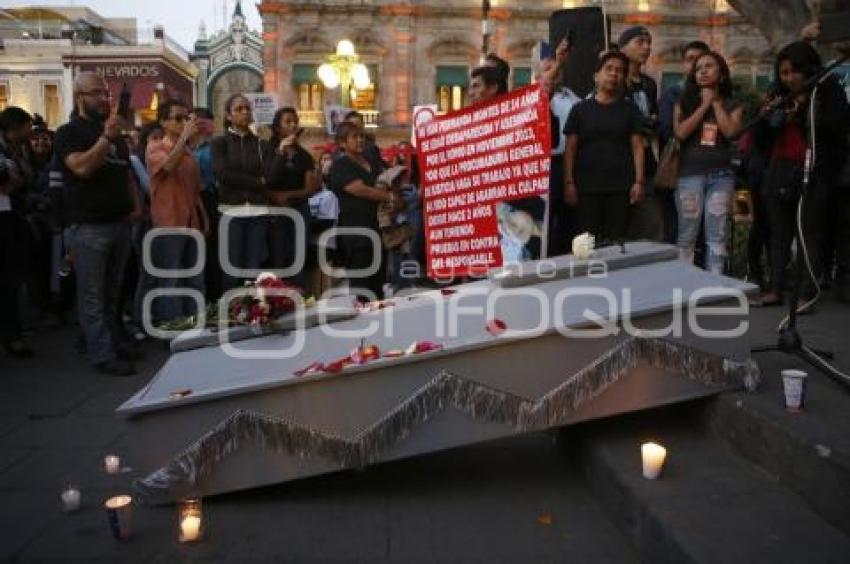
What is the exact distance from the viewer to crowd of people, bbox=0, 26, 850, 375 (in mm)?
4840

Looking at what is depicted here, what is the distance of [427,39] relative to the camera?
32.4 m

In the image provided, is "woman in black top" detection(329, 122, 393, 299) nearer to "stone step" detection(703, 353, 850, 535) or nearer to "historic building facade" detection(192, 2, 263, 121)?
"stone step" detection(703, 353, 850, 535)

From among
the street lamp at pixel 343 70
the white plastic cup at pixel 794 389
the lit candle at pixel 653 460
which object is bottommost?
the lit candle at pixel 653 460

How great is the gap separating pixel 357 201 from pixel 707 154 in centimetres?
303

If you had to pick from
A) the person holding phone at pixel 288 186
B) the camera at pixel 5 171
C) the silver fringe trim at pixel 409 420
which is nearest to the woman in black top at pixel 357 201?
the person holding phone at pixel 288 186

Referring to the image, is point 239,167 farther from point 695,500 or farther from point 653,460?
point 695,500

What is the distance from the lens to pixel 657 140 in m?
5.28

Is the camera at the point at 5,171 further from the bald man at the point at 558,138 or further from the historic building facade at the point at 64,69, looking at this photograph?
the historic building facade at the point at 64,69

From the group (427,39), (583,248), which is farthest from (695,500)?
(427,39)

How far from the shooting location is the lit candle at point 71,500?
300 centimetres

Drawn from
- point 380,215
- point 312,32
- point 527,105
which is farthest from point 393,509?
point 312,32

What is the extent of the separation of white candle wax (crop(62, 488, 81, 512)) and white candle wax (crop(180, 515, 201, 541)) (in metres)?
0.56

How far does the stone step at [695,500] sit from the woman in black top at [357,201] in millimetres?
3560

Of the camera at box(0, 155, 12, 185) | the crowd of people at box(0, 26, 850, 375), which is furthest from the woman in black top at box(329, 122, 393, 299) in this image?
the camera at box(0, 155, 12, 185)
